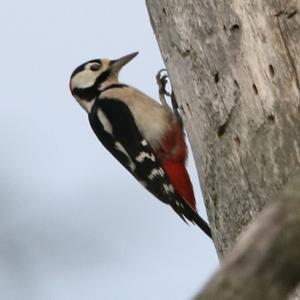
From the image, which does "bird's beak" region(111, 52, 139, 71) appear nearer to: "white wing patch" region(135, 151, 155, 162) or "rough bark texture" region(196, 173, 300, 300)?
"white wing patch" region(135, 151, 155, 162)

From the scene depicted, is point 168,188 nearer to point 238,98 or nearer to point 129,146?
point 129,146

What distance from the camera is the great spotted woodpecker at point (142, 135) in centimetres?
410

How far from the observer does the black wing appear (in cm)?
420

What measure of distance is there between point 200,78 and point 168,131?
1304 mm

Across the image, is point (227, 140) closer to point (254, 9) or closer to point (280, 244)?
point (254, 9)

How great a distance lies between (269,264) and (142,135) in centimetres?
325

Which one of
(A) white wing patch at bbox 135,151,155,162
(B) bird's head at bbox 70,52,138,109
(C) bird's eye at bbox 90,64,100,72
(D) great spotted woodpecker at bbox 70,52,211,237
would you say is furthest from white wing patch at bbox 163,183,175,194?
(C) bird's eye at bbox 90,64,100,72

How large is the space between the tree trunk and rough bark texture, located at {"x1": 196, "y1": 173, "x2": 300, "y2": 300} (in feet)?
4.91

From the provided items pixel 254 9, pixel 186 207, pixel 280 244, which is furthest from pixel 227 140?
pixel 280 244

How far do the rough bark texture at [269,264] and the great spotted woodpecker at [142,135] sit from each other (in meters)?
2.71

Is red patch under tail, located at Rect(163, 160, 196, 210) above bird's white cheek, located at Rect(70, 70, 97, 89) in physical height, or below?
below

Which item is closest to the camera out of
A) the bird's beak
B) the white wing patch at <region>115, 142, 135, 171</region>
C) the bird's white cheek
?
the white wing patch at <region>115, 142, 135, 171</region>

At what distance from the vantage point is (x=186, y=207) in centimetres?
405

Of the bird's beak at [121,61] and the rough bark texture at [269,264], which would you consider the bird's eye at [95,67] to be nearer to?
the bird's beak at [121,61]
